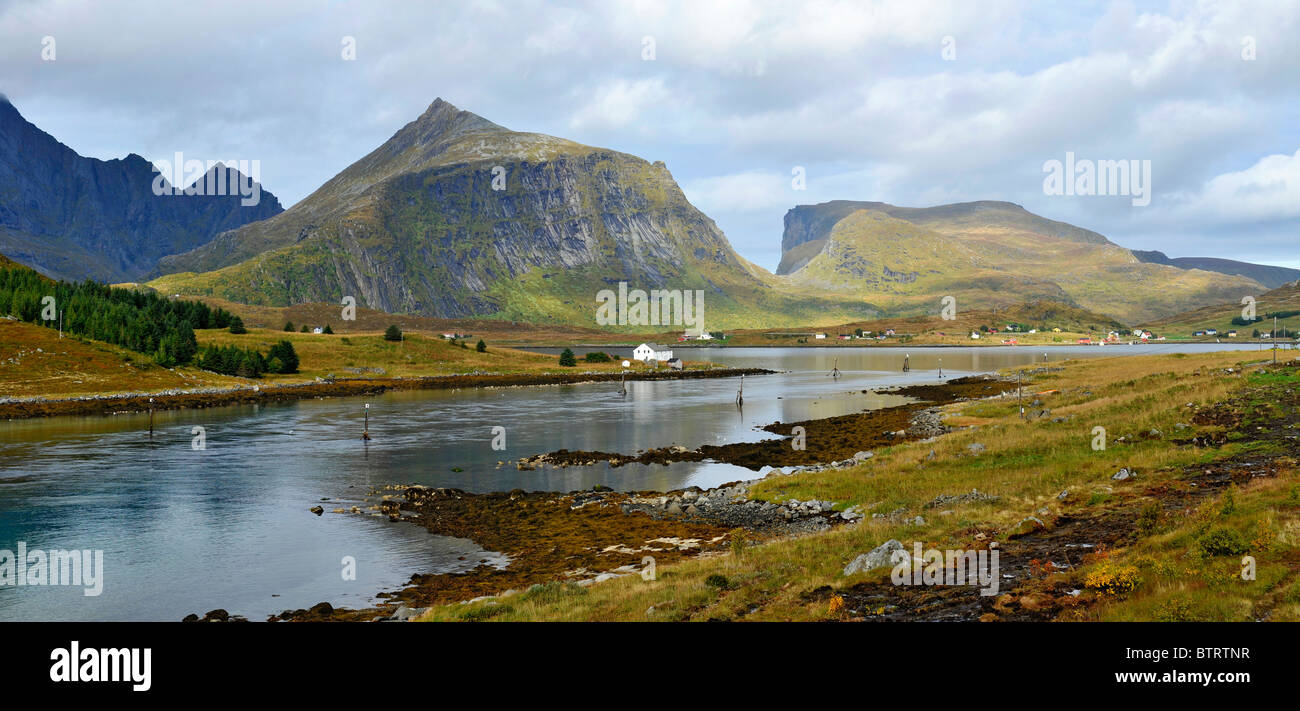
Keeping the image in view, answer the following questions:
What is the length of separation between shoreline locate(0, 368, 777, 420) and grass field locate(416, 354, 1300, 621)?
81.3 meters

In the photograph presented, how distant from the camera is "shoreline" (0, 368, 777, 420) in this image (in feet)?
315

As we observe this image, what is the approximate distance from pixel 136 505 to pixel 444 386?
101484 mm

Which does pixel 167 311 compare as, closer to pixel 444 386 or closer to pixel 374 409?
pixel 444 386

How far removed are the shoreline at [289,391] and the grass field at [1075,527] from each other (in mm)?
81327

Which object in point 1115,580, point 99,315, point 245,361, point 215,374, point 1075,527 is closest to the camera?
point 1115,580

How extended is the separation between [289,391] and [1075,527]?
5012 inches

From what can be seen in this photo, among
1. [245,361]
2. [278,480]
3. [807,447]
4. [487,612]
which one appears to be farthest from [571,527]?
[245,361]

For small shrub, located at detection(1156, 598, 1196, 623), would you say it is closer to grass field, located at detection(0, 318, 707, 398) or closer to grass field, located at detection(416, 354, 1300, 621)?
grass field, located at detection(416, 354, 1300, 621)

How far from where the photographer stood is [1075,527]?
23234 mm

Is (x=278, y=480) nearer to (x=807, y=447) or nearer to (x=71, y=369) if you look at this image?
(x=807, y=447)

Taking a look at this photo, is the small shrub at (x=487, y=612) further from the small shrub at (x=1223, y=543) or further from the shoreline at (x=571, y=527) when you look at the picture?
the small shrub at (x=1223, y=543)

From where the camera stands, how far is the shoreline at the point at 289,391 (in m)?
96.1

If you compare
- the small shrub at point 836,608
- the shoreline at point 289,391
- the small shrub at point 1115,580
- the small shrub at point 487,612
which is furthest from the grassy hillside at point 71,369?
the small shrub at point 1115,580

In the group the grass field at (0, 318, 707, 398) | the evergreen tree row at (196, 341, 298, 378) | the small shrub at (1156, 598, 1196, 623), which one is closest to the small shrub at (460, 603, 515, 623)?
the small shrub at (1156, 598, 1196, 623)
